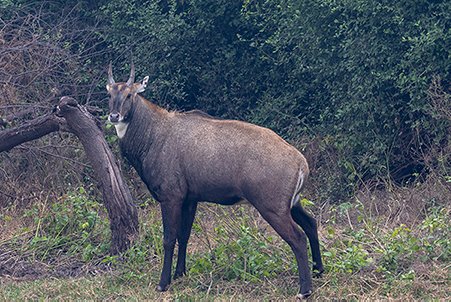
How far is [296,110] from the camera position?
1627 centimetres

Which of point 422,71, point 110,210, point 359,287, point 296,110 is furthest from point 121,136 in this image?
point 296,110

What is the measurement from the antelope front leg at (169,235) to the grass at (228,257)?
135mm

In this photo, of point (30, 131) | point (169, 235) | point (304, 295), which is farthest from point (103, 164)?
point (304, 295)

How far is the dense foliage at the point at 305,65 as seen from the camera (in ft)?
43.8

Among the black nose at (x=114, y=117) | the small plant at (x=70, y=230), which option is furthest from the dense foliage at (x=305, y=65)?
the black nose at (x=114, y=117)

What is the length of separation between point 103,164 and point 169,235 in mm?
1790

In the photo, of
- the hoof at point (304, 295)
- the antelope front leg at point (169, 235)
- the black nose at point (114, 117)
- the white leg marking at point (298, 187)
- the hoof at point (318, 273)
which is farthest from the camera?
the black nose at point (114, 117)

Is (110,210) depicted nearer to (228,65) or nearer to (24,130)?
(24,130)

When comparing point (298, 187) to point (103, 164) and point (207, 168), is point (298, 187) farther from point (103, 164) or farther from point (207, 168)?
point (103, 164)

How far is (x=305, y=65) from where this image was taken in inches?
614

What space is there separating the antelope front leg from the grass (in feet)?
0.44

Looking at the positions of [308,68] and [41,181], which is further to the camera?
[308,68]

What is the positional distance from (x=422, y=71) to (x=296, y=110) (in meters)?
3.45

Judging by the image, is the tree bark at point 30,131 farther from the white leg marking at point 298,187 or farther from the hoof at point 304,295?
the hoof at point 304,295
